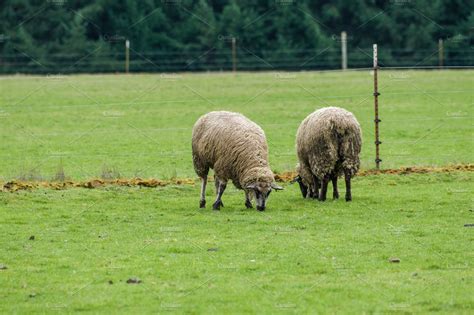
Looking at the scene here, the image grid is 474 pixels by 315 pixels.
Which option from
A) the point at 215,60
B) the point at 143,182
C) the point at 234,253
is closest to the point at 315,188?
the point at 143,182

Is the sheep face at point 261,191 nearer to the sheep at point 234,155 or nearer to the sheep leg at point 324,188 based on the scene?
the sheep at point 234,155

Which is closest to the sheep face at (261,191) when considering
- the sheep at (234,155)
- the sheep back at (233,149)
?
the sheep at (234,155)

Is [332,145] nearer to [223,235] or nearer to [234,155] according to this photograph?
[234,155]

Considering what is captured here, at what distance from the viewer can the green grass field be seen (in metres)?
12.4

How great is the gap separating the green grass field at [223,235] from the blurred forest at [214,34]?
28.0 meters

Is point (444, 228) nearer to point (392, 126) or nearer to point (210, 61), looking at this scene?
point (392, 126)

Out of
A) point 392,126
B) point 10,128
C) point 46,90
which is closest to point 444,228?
point 392,126

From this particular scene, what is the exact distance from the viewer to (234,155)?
64.2ft

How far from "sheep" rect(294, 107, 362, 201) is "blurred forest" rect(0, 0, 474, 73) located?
42.9 metres

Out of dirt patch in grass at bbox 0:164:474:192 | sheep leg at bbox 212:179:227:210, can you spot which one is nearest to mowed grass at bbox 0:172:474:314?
sheep leg at bbox 212:179:227:210

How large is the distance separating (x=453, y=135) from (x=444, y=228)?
18.2 meters

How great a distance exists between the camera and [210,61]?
6694 centimetres

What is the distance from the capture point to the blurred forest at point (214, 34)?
214 feet

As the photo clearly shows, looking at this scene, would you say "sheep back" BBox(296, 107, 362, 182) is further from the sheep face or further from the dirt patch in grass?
the dirt patch in grass
